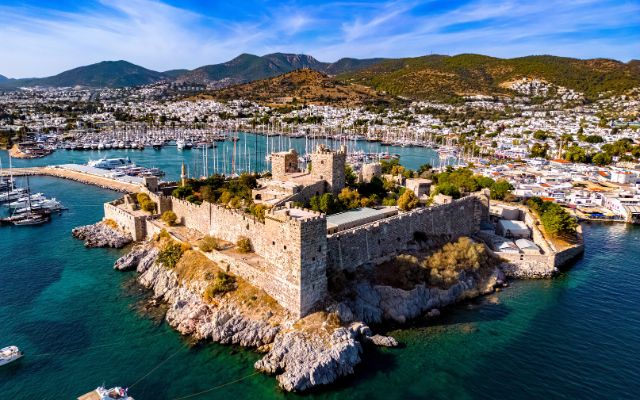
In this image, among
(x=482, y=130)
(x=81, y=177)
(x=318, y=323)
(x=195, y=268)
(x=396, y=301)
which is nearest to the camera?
Result: (x=318, y=323)

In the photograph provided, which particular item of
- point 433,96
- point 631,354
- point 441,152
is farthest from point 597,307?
point 433,96

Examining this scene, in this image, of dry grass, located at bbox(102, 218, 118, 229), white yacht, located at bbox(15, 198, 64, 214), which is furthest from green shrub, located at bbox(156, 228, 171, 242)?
white yacht, located at bbox(15, 198, 64, 214)

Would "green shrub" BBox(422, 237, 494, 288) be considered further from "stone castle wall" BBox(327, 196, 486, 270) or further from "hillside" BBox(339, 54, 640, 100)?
"hillside" BBox(339, 54, 640, 100)

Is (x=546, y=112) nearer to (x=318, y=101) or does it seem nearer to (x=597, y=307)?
(x=318, y=101)

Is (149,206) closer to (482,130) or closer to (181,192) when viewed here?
(181,192)

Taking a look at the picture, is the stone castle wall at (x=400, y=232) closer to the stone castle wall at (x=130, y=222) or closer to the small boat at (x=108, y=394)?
the small boat at (x=108, y=394)

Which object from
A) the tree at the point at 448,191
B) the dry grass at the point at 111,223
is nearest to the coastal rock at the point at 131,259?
the dry grass at the point at 111,223

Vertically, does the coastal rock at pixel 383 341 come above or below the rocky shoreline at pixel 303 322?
below

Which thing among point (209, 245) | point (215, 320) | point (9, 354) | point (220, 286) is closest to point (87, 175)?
point (209, 245)
